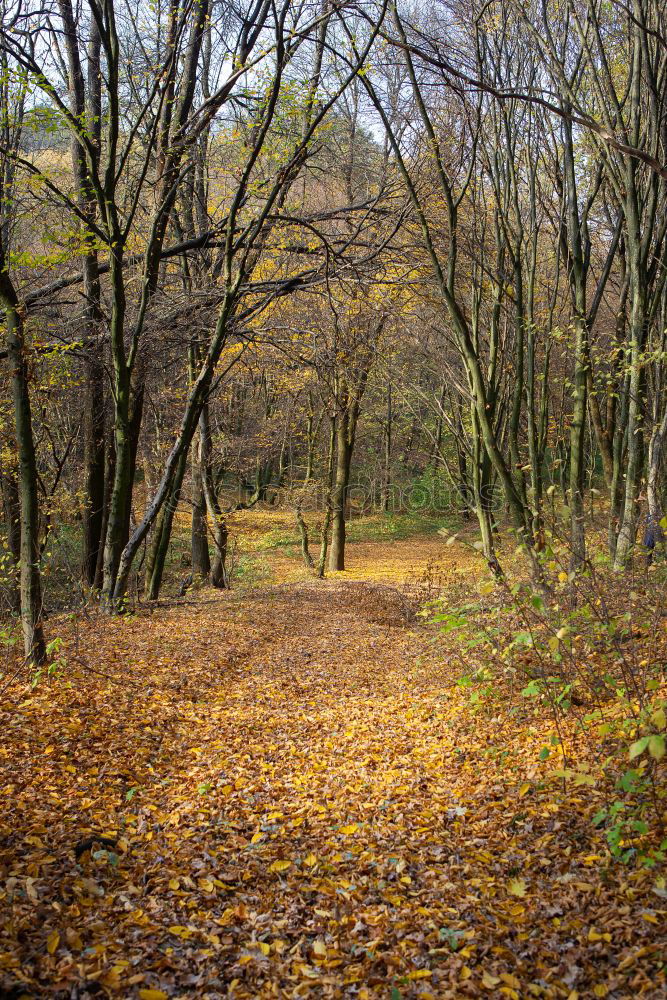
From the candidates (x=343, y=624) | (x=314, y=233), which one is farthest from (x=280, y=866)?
(x=314, y=233)

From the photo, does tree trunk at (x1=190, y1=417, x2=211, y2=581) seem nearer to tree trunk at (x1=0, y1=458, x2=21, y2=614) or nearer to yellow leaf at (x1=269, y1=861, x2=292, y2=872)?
tree trunk at (x1=0, y1=458, x2=21, y2=614)

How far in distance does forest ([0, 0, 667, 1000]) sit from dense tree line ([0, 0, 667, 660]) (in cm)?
9

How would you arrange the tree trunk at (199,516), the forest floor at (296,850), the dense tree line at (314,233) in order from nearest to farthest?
the forest floor at (296,850) < the dense tree line at (314,233) < the tree trunk at (199,516)

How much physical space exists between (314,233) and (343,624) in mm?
5923

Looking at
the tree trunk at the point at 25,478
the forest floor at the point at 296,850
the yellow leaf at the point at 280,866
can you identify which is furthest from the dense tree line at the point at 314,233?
the yellow leaf at the point at 280,866

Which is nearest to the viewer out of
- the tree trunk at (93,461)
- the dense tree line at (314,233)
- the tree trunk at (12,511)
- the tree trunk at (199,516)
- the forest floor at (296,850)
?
the forest floor at (296,850)

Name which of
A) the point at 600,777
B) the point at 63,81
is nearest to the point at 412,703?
the point at 600,777

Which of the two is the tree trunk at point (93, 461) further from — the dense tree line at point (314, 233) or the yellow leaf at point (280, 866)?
the yellow leaf at point (280, 866)

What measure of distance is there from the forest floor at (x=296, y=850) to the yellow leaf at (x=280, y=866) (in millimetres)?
11

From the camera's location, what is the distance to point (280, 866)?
12.0 ft

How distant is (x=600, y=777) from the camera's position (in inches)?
153

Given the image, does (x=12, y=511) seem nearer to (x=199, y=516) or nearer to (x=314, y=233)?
(x=199, y=516)

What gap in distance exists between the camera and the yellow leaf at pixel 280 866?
11.9ft

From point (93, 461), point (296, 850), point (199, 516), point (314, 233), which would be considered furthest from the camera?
point (199, 516)
